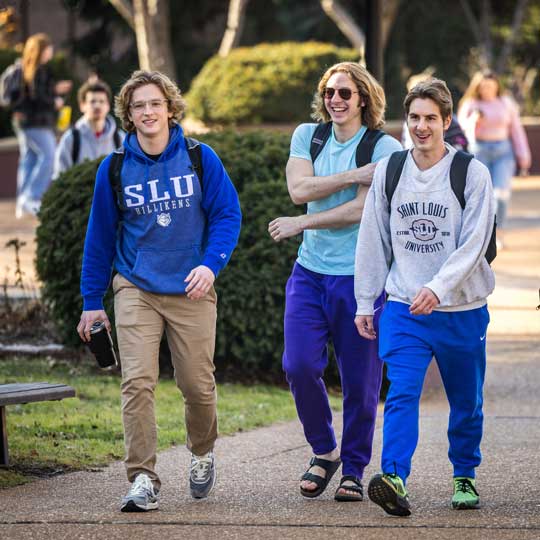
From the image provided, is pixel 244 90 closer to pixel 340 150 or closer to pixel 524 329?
pixel 524 329

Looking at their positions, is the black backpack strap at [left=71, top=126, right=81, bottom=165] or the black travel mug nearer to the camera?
the black travel mug

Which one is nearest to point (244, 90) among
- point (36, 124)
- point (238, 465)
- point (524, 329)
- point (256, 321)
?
point (36, 124)

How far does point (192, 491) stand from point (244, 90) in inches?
676

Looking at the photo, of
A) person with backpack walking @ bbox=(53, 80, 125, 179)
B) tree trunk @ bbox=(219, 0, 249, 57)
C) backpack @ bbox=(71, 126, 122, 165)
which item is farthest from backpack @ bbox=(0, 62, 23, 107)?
tree trunk @ bbox=(219, 0, 249, 57)

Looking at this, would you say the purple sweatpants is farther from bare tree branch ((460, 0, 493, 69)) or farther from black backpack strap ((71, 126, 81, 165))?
bare tree branch ((460, 0, 493, 69))

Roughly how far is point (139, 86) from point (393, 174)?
1099 mm

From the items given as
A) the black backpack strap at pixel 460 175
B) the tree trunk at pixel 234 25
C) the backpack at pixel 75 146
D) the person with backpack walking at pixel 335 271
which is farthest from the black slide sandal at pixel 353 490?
the tree trunk at pixel 234 25

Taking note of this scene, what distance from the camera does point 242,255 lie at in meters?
8.45

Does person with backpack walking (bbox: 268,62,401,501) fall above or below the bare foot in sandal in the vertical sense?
above

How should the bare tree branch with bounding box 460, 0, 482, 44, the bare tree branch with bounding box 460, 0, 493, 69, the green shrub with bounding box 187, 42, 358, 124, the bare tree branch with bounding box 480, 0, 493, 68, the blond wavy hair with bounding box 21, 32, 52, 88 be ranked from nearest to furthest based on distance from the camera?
the blond wavy hair with bounding box 21, 32, 52, 88 < the green shrub with bounding box 187, 42, 358, 124 < the bare tree branch with bounding box 460, 0, 493, 69 < the bare tree branch with bounding box 480, 0, 493, 68 < the bare tree branch with bounding box 460, 0, 482, 44

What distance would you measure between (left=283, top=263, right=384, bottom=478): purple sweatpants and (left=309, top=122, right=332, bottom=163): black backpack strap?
495mm

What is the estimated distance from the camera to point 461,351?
17.2ft

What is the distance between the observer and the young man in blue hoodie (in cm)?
543

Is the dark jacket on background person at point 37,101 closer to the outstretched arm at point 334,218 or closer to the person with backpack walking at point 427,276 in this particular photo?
the outstretched arm at point 334,218
